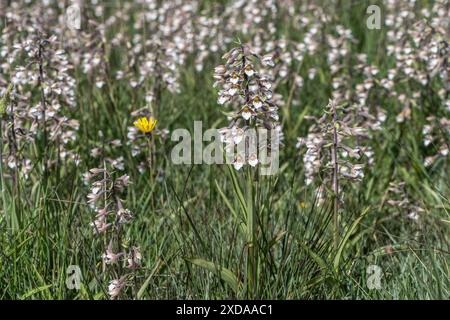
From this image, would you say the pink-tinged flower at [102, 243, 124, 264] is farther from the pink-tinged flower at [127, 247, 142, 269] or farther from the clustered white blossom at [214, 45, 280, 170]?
the clustered white blossom at [214, 45, 280, 170]

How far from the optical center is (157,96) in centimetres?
616

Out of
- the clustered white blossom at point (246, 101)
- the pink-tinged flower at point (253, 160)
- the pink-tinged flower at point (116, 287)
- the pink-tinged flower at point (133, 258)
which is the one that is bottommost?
the pink-tinged flower at point (116, 287)

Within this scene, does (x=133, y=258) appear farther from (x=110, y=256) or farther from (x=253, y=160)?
(x=253, y=160)

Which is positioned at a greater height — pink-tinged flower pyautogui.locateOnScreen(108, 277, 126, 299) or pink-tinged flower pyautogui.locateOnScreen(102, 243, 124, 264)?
pink-tinged flower pyautogui.locateOnScreen(102, 243, 124, 264)

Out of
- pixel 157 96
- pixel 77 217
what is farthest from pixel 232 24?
pixel 77 217

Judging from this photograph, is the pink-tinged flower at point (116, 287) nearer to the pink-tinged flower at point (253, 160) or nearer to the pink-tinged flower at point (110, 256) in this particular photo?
the pink-tinged flower at point (110, 256)

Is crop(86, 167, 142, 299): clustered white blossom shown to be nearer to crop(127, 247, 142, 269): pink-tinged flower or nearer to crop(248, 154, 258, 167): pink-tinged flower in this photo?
crop(127, 247, 142, 269): pink-tinged flower

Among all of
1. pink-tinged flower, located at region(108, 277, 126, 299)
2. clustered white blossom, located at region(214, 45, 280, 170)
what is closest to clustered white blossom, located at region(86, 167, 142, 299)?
pink-tinged flower, located at region(108, 277, 126, 299)

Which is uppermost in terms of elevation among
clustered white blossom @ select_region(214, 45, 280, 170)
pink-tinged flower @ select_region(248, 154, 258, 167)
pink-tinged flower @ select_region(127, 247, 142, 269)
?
clustered white blossom @ select_region(214, 45, 280, 170)

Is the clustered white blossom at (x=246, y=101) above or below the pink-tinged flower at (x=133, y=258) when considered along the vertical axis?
above

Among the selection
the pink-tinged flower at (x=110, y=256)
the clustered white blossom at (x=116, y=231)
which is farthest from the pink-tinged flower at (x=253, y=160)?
the pink-tinged flower at (x=110, y=256)

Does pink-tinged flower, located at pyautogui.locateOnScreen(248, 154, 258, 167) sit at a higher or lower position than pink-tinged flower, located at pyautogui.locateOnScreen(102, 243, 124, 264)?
higher
